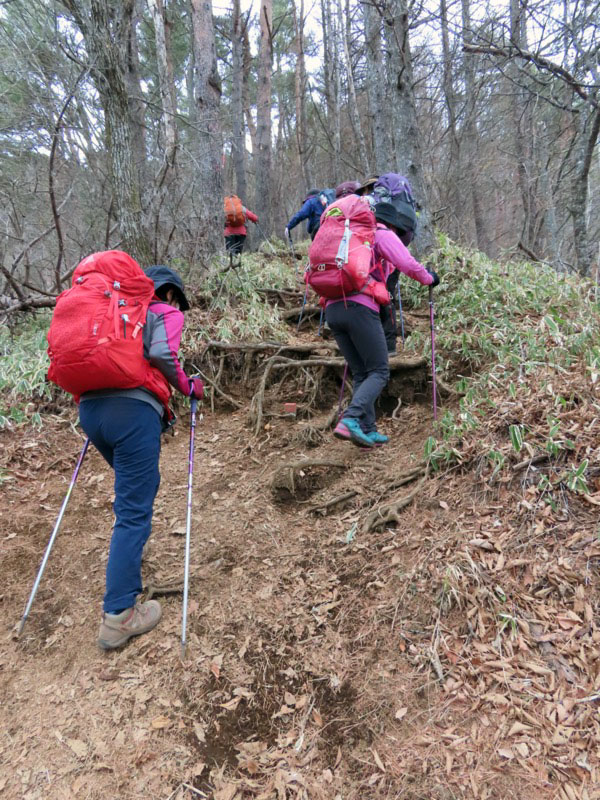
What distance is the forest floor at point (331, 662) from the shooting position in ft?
6.12

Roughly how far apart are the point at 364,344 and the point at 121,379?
6.78 ft

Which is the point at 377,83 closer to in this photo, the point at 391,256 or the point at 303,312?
the point at 303,312

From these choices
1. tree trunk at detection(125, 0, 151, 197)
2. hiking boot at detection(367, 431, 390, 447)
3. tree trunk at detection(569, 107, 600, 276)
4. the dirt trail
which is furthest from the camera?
tree trunk at detection(125, 0, 151, 197)

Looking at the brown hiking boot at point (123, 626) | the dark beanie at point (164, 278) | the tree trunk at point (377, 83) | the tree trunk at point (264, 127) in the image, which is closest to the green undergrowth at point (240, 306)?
the dark beanie at point (164, 278)

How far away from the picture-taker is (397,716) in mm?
2039

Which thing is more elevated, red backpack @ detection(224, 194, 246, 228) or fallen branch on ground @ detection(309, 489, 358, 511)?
red backpack @ detection(224, 194, 246, 228)

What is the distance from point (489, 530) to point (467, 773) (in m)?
1.20

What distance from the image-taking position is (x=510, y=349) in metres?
4.14

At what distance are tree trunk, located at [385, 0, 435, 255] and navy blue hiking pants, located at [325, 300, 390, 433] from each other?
383cm

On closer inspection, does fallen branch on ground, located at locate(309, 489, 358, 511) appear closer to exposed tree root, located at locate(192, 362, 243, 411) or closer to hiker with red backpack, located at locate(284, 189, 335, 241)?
exposed tree root, located at locate(192, 362, 243, 411)

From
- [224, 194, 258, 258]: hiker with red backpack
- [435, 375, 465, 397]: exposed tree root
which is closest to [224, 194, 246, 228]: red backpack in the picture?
[224, 194, 258, 258]: hiker with red backpack

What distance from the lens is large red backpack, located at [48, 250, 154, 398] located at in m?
2.26

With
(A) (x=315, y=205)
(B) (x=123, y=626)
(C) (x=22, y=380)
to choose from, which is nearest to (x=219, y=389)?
(C) (x=22, y=380)

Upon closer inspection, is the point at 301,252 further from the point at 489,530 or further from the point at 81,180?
the point at 489,530
